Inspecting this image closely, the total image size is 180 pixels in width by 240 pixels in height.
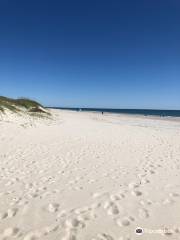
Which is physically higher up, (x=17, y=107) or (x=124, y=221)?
(x=17, y=107)

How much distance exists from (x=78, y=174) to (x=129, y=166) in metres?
2.33

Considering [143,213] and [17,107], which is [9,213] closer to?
[143,213]

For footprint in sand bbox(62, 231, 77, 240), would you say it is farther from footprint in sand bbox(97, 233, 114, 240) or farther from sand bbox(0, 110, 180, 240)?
footprint in sand bbox(97, 233, 114, 240)

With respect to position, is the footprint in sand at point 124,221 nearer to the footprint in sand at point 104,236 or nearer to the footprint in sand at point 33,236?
the footprint in sand at point 104,236

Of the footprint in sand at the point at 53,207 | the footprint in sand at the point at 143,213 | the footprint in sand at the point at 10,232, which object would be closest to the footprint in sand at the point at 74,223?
the footprint in sand at the point at 53,207

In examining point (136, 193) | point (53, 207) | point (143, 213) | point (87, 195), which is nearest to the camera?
point (143, 213)

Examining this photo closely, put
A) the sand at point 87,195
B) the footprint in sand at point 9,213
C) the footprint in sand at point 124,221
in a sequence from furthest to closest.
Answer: the footprint in sand at point 9,213 < the footprint in sand at point 124,221 < the sand at point 87,195

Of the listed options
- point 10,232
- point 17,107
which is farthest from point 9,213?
point 17,107

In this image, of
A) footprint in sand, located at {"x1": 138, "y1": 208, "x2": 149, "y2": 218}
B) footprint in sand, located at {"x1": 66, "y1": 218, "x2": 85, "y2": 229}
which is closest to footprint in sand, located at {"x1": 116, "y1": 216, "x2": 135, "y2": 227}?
footprint in sand, located at {"x1": 138, "y1": 208, "x2": 149, "y2": 218}

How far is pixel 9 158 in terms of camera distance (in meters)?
9.11

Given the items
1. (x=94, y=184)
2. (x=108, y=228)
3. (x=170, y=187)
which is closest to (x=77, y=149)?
(x=94, y=184)

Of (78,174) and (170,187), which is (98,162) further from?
(170,187)

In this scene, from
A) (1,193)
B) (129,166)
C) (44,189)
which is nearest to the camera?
(1,193)

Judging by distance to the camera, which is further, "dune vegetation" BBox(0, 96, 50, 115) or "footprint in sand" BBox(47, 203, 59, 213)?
"dune vegetation" BBox(0, 96, 50, 115)
